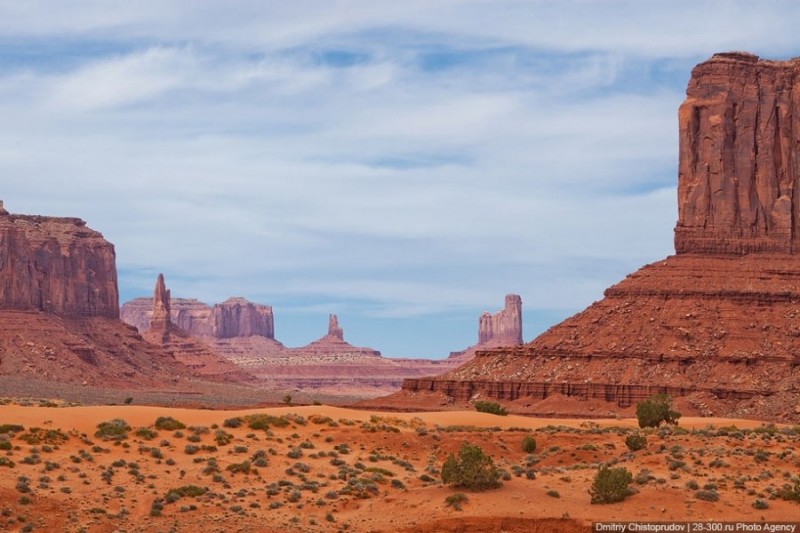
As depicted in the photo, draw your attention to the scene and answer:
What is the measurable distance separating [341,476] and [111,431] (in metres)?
8.71

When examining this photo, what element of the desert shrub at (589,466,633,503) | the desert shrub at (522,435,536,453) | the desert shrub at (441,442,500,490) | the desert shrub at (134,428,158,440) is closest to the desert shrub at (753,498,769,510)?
the desert shrub at (589,466,633,503)

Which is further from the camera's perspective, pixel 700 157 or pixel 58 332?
pixel 58 332

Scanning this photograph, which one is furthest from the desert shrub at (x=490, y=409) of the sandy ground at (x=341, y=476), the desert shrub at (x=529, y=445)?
the desert shrub at (x=529, y=445)

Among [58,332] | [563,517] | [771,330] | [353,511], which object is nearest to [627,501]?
[563,517]

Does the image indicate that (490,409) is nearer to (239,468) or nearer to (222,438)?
(222,438)

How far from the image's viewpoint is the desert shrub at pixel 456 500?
43.8 metres

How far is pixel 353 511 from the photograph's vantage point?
149ft

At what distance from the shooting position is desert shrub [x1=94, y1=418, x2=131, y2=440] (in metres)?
53.6

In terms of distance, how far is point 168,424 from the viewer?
5612cm

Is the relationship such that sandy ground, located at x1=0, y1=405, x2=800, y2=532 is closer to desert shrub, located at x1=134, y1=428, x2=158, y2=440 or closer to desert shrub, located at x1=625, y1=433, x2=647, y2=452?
desert shrub, located at x1=134, y1=428, x2=158, y2=440

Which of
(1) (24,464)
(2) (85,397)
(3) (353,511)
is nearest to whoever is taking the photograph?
(3) (353,511)

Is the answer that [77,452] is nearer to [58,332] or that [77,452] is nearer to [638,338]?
[638,338]

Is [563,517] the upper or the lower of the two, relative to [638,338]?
lower

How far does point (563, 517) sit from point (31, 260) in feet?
476
